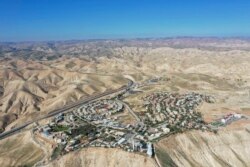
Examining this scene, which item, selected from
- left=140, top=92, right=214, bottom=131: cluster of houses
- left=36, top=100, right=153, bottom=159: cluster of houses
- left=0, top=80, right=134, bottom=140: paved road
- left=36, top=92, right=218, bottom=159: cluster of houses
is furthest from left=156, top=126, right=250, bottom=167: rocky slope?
left=0, top=80, right=134, bottom=140: paved road

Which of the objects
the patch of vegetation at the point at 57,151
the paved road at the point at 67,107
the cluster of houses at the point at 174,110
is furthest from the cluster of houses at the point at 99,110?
the patch of vegetation at the point at 57,151

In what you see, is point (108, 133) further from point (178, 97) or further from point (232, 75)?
point (232, 75)

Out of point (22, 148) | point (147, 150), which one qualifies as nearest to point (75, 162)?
point (147, 150)

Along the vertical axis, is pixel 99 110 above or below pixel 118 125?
below

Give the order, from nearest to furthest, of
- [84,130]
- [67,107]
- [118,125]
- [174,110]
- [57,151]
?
1. [57,151]
2. [84,130]
3. [118,125]
4. [174,110]
5. [67,107]

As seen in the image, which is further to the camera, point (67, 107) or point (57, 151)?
point (67, 107)

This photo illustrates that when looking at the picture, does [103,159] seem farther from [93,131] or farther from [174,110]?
[174,110]

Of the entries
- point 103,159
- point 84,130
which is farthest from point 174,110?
point 103,159

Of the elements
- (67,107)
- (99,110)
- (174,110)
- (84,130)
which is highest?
(84,130)

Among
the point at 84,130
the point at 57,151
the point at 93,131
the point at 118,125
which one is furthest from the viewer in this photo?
the point at 118,125

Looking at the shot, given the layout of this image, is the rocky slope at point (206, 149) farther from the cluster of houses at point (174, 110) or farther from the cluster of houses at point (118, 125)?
the cluster of houses at point (174, 110)
